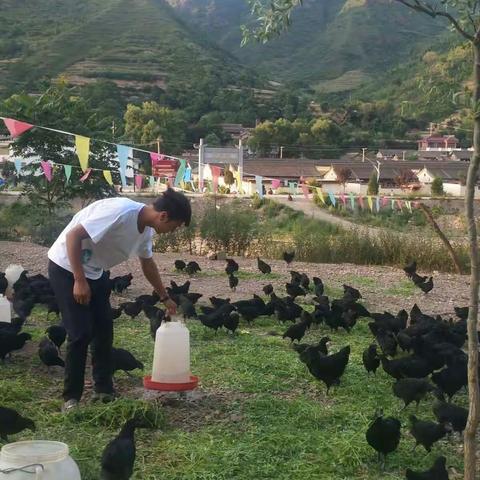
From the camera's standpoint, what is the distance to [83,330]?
190 inches

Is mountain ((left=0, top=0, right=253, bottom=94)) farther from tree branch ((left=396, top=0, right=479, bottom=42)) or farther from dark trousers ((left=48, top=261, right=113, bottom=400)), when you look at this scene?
tree branch ((left=396, top=0, right=479, bottom=42))

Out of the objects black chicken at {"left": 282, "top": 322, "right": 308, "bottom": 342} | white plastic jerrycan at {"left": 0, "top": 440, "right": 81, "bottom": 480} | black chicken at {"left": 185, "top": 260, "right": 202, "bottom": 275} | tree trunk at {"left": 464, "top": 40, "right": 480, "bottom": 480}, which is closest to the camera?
white plastic jerrycan at {"left": 0, "top": 440, "right": 81, "bottom": 480}

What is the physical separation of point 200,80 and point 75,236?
80477mm

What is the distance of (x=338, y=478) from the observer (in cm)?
399

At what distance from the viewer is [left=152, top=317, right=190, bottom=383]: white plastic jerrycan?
16.5ft

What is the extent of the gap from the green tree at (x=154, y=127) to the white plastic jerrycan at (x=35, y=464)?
5273 centimetres

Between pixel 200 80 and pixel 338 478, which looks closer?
pixel 338 478

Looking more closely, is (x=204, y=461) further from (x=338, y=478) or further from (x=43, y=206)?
(x=43, y=206)

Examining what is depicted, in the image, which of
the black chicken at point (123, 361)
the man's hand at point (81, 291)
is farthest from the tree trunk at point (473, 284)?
the black chicken at point (123, 361)

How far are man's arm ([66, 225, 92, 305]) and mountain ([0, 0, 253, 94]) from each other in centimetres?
6107

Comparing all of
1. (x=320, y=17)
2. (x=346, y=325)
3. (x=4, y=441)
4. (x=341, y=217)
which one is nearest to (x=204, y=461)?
(x=4, y=441)

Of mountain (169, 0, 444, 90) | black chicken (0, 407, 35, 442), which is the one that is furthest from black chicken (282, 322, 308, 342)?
mountain (169, 0, 444, 90)

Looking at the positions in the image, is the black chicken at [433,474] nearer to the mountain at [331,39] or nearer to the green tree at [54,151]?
the green tree at [54,151]

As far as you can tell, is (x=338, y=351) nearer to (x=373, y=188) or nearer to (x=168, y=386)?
(x=168, y=386)
